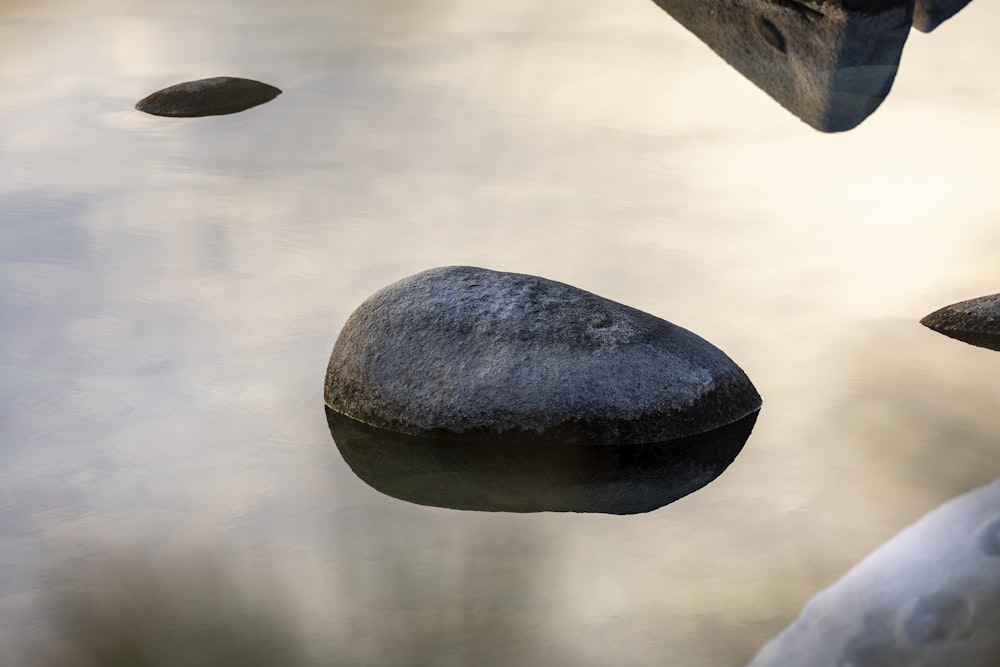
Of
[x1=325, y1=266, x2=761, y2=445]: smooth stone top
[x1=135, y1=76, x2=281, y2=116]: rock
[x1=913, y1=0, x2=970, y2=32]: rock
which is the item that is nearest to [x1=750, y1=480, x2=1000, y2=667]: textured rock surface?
[x1=325, y1=266, x2=761, y2=445]: smooth stone top

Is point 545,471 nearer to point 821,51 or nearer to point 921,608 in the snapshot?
point 921,608

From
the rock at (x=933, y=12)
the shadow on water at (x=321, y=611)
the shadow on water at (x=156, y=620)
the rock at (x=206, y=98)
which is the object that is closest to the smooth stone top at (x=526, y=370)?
the shadow on water at (x=321, y=611)

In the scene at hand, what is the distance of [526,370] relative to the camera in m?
2.68

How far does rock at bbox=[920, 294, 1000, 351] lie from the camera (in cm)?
318

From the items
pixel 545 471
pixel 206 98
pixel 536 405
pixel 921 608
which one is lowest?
pixel 206 98

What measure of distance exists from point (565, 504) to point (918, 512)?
Result: 680 millimetres

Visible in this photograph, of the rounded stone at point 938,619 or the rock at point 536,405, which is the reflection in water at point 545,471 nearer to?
the rock at point 536,405

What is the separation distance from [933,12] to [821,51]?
1772 millimetres

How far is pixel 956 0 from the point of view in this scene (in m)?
7.35

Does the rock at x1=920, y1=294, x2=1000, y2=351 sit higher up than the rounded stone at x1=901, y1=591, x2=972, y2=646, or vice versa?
the rounded stone at x1=901, y1=591, x2=972, y2=646

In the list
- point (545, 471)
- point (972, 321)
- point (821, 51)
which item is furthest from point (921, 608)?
point (821, 51)

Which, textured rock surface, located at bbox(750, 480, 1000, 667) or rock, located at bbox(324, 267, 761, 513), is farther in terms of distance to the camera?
rock, located at bbox(324, 267, 761, 513)

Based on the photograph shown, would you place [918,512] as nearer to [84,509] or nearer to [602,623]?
[602,623]

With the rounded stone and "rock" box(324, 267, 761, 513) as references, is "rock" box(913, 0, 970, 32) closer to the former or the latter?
"rock" box(324, 267, 761, 513)
